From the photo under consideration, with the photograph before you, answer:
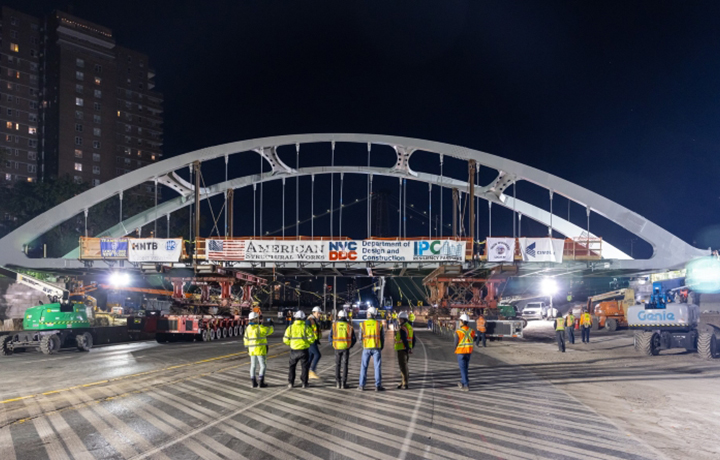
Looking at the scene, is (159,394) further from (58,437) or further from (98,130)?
(98,130)

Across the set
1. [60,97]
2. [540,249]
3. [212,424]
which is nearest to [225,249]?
[540,249]

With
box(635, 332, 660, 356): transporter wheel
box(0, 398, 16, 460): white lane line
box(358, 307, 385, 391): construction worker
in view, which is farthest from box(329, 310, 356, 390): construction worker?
box(635, 332, 660, 356): transporter wheel

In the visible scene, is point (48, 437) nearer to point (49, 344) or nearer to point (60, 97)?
point (49, 344)

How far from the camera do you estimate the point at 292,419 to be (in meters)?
10.2

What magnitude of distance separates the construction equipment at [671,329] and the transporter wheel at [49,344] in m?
22.4

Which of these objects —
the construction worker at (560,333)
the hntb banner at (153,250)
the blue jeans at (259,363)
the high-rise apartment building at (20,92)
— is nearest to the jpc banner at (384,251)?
the hntb banner at (153,250)

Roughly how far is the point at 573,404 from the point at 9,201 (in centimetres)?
7483

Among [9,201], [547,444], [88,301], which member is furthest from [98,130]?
[547,444]

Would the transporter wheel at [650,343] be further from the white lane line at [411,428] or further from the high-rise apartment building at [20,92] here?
the high-rise apartment building at [20,92]

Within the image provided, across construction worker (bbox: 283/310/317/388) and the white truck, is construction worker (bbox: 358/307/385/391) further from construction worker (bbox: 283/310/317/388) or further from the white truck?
the white truck

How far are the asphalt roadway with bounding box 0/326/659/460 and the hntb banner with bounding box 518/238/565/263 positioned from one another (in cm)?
2123

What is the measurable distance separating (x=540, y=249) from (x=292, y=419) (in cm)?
2971

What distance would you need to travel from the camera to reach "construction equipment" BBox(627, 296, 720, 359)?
2117cm

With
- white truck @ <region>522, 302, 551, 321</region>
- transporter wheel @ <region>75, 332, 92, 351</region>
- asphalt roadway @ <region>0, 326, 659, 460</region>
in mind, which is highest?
asphalt roadway @ <region>0, 326, 659, 460</region>
